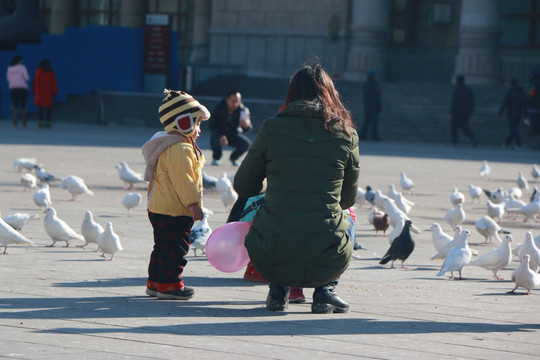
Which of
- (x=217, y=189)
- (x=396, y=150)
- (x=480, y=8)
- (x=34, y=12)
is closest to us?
(x=217, y=189)

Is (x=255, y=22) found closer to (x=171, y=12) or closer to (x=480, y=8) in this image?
(x=171, y=12)

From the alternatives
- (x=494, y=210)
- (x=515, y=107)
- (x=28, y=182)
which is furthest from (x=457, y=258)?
(x=515, y=107)

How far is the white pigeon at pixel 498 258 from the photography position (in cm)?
732

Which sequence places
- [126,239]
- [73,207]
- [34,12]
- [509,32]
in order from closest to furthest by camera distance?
1. [126,239]
2. [73,207]
3. [509,32]
4. [34,12]

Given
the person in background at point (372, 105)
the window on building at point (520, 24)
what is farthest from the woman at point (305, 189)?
the window on building at point (520, 24)

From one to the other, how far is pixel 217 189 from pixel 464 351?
7.63 meters

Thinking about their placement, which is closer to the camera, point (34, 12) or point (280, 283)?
point (280, 283)

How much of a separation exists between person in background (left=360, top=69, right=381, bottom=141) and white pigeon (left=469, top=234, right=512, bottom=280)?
18183 mm

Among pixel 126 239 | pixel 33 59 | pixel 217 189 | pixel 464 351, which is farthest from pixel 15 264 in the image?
pixel 33 59

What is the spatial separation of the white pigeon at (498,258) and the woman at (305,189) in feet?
6.09

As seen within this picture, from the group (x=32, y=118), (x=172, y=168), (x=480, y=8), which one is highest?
(x=480, y=8)

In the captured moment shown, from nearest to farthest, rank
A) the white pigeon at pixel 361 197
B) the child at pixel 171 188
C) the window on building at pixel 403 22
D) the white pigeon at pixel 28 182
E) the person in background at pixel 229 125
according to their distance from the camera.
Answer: the child at pixel 171 188
the white pigeon at pixel 361 197
the white pigeon at pixel 28 182
the person in background at pixel 229 125
the window on building at pixel 403 22

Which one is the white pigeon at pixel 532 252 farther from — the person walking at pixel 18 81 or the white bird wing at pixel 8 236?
the person walking at pixel 18 81

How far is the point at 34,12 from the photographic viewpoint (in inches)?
1463
